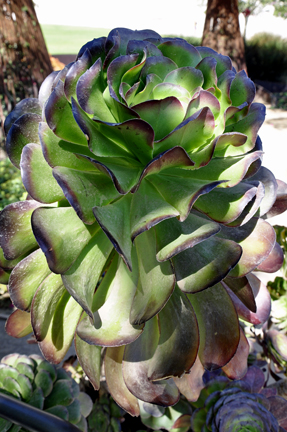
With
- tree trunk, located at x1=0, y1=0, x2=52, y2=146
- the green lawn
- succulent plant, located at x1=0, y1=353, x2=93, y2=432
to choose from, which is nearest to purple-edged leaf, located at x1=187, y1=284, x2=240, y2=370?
succulent plant, located at x1=0, y1=353, x2=93, y2=432

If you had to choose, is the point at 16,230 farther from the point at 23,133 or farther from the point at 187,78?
the point at 187,78

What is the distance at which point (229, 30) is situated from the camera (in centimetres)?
486

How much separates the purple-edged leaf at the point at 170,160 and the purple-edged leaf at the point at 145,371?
19 cm

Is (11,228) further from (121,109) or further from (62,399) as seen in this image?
(62,399)

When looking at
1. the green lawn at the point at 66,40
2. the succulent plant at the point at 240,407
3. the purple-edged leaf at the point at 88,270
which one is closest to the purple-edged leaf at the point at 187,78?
the purple-edged leaf at the point at 88,270

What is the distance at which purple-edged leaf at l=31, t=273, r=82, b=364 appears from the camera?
39cm

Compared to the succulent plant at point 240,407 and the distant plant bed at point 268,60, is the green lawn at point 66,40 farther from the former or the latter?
the succulent plant at point 240,407

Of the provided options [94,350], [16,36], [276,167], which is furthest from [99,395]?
[276,167]

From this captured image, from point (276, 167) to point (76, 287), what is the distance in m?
3.76

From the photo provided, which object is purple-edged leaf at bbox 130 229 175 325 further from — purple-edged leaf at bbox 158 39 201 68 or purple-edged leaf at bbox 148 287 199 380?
purple-edged leaf at bbox 158 39 201 68

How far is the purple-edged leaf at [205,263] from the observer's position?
0.35 metres

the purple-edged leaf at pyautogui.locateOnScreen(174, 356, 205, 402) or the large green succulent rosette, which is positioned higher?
the large green succulent rosette

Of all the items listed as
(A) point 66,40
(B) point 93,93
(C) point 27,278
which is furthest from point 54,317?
(A) point 66,40

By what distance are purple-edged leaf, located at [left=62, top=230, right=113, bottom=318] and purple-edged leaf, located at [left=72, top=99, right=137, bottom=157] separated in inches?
3.8
